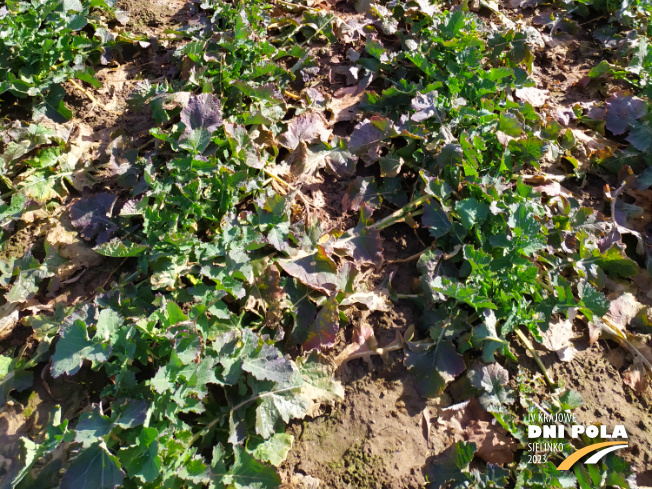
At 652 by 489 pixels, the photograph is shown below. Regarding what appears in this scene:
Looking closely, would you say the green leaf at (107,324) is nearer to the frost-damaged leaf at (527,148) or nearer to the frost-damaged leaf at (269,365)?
the frost-damaged leaf at (269,365)

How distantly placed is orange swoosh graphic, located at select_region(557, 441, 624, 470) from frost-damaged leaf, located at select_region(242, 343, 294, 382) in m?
1.27

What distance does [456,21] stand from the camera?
11.1 ft

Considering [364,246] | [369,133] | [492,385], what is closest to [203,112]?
[369,133]

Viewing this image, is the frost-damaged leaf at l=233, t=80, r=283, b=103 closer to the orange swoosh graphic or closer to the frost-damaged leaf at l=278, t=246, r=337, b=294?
the frost-damaged leaf at l=278, t=246, r=337, b=294

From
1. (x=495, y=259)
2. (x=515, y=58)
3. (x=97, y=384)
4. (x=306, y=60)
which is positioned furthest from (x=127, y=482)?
(x=515, y=58)

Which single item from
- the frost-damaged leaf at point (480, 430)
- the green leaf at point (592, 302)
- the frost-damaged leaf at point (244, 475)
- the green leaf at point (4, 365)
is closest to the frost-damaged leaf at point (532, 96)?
the green leaf at point (592, 302)

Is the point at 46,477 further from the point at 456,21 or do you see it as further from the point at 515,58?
the point at 515,58

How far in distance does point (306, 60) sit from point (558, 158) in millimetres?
1918

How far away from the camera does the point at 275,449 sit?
2137 millimetres

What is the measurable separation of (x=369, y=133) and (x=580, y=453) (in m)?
2.06

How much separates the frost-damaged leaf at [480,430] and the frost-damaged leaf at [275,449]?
72 centimetres

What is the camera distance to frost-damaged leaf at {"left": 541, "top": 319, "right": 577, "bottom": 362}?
8.08 ft

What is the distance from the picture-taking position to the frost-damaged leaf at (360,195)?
2.88m

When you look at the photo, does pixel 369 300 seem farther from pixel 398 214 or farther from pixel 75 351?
pixel 75 351
